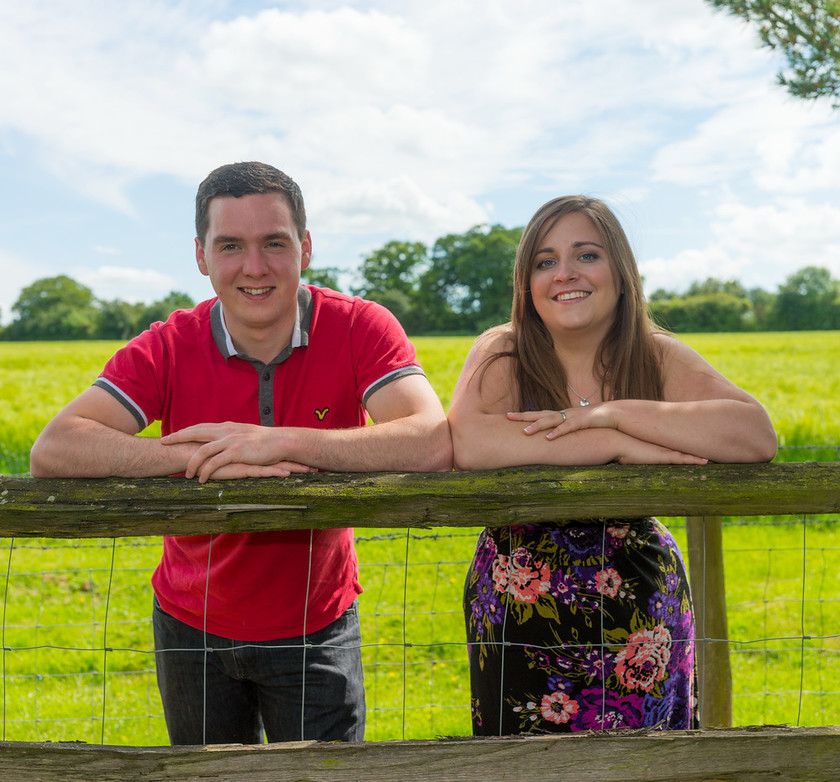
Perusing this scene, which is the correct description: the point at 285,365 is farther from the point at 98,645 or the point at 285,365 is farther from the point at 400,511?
the point at 98,645

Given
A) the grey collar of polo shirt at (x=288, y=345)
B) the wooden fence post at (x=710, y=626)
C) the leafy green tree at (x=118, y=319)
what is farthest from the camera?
the leafy green tree at (x=118, y=319)

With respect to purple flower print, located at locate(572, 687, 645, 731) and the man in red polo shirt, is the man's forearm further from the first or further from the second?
purple flower print, located at locate(572, 687, 645, 731)

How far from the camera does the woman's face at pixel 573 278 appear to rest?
2.38 metres

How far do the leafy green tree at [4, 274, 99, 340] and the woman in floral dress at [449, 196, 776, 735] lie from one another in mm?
61447

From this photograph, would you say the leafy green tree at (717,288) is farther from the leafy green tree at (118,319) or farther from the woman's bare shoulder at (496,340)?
the woman's bare shoulder at (496,340)

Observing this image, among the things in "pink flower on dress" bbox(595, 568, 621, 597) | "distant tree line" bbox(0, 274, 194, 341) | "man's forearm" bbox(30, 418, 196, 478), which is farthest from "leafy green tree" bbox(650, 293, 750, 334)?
"man's forearm" bbox(30, 418, 196, 478)

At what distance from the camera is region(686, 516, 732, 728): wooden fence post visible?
304 cm

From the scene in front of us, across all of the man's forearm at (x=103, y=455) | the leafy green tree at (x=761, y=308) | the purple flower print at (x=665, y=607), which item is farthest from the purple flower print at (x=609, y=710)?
the leafy green tree at (x=761, y=308)

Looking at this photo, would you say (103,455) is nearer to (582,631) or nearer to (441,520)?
(441,520)

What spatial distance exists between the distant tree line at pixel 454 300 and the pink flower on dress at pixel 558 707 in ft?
174

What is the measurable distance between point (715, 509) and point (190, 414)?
1520 mm

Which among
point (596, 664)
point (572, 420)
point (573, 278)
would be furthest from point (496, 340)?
point (596, 664)

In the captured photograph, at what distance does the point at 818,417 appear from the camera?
10102mm

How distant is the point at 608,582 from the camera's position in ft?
7.00
